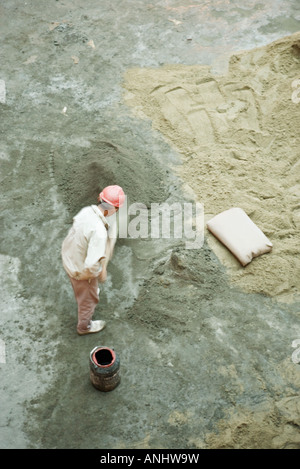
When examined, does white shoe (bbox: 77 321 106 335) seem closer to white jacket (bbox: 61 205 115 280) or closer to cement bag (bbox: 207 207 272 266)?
white jacket (bbox: 61 205 115 280)

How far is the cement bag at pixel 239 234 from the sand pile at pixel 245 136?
0.35 ft

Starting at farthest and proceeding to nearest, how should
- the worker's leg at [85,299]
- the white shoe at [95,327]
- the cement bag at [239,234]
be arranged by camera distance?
the cement bag at [239,234], the white shoe at [95,327], the worker's leg at [85,299]

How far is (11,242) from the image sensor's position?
510 cm

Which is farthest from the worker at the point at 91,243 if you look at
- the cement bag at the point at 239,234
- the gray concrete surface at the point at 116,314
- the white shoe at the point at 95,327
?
the cement bag at the point at 239,234

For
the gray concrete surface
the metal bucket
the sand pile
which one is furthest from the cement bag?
the metal bucket

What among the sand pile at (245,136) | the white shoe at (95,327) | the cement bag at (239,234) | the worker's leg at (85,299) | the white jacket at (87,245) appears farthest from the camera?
the sand pile at (245,136)

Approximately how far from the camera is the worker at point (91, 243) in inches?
147

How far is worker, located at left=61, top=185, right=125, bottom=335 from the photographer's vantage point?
3.73 m

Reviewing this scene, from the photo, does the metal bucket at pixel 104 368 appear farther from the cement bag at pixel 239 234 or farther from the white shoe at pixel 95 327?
the cement bag at pixel 239 234

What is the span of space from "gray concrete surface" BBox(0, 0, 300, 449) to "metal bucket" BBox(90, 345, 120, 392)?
124 millimetres

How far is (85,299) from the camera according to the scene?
4.14 metres

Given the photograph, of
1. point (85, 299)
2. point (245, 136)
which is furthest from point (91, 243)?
point (245, 136)

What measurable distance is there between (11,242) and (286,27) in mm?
6417
